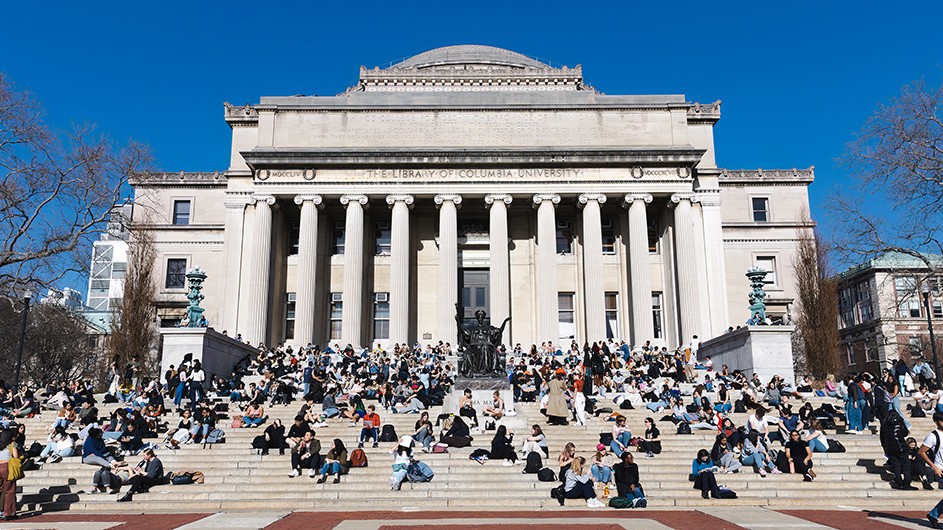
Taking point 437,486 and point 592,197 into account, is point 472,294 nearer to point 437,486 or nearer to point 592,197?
point 592,197

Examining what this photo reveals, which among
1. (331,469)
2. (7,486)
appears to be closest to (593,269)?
(331,469)

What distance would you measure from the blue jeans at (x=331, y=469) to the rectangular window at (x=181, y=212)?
132 ft

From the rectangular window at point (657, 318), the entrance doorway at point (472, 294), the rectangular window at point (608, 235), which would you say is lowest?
the rectangular window at point (657, 318)

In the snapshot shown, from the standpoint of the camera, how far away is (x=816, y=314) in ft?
154

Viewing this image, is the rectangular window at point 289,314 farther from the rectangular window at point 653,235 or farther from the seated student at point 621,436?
the seated student at point 621,436

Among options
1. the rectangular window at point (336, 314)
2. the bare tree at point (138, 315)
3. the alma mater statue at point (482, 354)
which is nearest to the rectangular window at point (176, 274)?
the bare tree at point (138, 315)

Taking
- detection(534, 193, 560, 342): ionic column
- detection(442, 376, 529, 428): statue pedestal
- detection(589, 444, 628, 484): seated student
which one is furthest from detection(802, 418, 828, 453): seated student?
detection(534, 193, 560, 342): ionic column

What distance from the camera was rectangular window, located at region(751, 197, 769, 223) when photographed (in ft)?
179

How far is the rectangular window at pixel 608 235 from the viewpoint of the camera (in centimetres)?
4756

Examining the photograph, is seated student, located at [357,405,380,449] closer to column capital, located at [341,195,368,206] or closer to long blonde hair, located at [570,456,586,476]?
long blonde hair, located at [570,456,586,476]

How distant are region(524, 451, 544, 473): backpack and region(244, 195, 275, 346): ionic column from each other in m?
27.3

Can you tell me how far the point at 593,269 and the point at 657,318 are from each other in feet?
19.3

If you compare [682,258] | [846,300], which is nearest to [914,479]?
[682,258]

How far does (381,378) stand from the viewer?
102 feet
